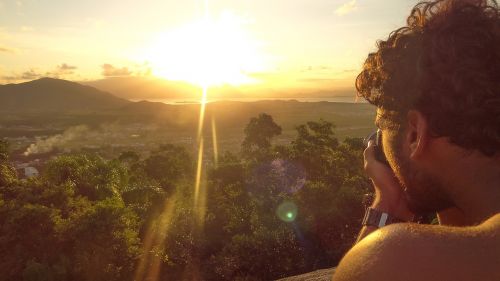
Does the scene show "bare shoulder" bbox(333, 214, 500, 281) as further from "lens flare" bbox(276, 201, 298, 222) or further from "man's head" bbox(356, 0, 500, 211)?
"lens flare" bbox(276, 201, 298, 222)

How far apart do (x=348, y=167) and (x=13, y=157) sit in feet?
271

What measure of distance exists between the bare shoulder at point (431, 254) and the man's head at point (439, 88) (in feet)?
1.67

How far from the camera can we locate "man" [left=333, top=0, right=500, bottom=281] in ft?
4.72

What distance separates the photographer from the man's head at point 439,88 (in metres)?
1.83

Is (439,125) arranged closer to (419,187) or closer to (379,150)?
(419,187)

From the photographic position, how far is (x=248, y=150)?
3403 centimetres

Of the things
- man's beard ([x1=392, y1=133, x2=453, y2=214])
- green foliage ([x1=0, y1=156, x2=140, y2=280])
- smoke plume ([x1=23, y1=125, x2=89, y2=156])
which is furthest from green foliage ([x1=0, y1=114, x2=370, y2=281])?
smoke plume ([x1=23, y1=125, x2=89, y2=156])

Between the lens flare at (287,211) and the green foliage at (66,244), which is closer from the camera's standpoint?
the green foliage at (66,244)

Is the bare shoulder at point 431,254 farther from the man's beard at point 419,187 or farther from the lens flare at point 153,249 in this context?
the lens flare at point 153,249

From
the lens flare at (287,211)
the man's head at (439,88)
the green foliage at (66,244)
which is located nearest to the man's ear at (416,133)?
the man's head at (439,88)

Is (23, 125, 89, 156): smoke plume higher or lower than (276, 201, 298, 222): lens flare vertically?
lower

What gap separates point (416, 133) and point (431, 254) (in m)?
0.74

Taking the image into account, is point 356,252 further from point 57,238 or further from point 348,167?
point 348,167

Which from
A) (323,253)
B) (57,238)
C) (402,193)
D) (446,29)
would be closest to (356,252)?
(402,193)
